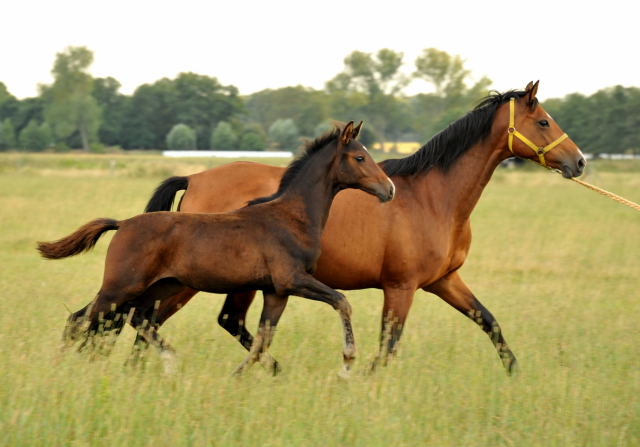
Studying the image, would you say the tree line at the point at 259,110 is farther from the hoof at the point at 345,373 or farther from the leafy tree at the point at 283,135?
the hoof at the point at 345,373

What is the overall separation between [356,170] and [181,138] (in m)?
26.7

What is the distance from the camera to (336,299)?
532 centimetres

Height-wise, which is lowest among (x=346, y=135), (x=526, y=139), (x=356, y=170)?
(x=356, y=170)

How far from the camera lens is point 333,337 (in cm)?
694

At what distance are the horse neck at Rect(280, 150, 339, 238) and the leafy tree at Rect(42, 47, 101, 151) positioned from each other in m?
44.0

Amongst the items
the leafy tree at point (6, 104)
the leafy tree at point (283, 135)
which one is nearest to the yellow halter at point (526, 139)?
the leafy tree at point (283, 135)

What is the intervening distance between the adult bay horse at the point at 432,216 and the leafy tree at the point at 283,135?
21.0 meters

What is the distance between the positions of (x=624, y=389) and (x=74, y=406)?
3.25 m

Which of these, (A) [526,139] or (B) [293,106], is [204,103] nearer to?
(B) [293,106]

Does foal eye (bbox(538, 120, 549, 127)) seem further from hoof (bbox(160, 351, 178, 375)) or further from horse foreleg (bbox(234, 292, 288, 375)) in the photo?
hoof (bbox(160, 351, 178, 375))

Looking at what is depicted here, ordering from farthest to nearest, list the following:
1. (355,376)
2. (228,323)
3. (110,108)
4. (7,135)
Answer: (110,108)
(7,135)
(228,323)
(355,376)

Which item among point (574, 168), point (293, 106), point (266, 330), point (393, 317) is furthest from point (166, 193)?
point (293, 106)

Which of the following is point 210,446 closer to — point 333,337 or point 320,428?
point 320,428

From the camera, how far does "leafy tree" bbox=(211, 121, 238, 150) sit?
24312mm
